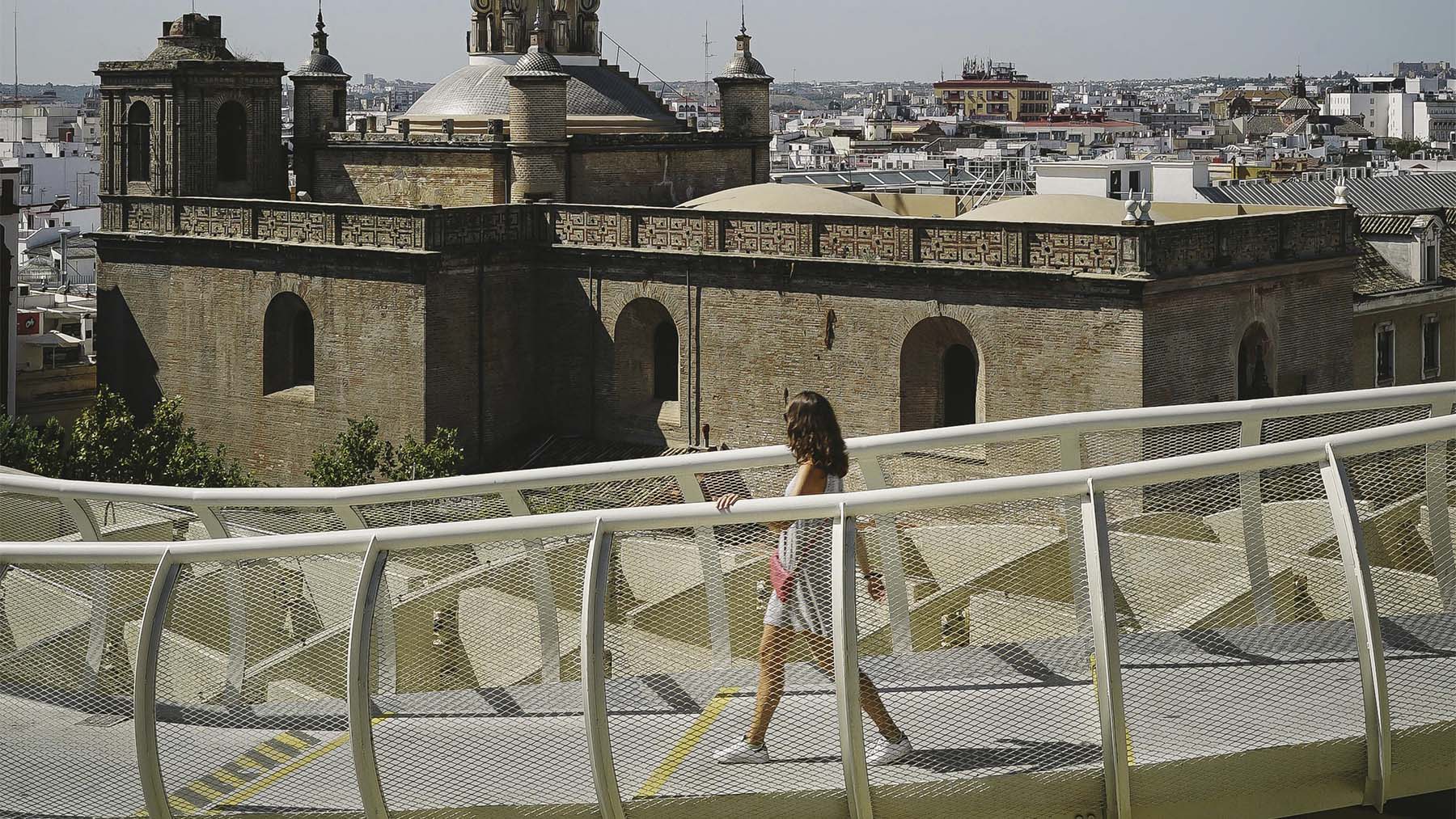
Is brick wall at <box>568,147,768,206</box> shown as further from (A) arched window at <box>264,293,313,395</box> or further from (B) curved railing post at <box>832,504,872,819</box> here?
(B) curved railing post at <box>832,504,872,819</box>

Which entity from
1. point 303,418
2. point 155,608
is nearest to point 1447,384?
point 155,608

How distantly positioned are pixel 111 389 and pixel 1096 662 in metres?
32.9

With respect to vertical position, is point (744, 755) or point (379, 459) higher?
point (744, 755)

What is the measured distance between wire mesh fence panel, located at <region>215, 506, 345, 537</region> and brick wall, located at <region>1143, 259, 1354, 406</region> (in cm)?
1883

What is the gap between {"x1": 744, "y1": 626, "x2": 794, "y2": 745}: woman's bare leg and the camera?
11.1 metres

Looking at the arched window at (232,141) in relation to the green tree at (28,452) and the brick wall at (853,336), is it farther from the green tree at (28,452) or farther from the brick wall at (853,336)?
the brick wall at (853,336)

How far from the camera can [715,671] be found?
37.8ft

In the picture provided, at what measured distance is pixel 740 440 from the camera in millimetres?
35562

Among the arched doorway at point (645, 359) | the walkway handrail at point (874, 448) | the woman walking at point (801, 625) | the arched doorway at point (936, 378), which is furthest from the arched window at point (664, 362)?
the woman walking at point (801, 625)

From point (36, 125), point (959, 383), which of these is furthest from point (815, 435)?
point (36, 125)

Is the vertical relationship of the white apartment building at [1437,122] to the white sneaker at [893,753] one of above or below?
above

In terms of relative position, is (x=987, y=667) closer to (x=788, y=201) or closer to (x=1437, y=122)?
(x=788, y=201)

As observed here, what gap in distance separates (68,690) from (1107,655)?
603 cm

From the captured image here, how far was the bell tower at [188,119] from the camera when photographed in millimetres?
39938
